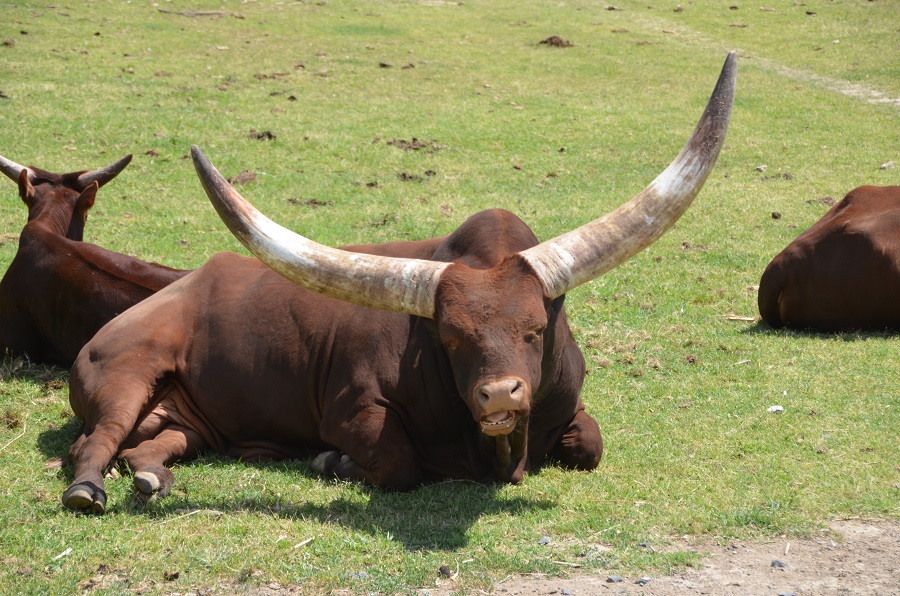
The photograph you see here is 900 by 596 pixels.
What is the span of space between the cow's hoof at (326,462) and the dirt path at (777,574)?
66.0 inches

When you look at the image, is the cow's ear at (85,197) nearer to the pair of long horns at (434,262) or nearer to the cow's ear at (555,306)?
the pair of long horns at (434,262)

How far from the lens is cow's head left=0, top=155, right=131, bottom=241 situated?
9242 mm

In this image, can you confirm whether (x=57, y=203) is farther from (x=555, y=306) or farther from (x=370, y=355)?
(x=555, y=306)

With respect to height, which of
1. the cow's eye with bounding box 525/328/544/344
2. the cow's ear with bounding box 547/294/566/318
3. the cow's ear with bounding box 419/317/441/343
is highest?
the cow's ear with bounding box 547/294/566/318

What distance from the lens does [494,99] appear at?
17.6m

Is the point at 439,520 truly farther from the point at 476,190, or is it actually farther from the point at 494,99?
the point at 494,99

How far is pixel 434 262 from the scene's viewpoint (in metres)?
5.44

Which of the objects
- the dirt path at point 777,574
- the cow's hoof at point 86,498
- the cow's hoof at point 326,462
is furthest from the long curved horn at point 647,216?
the cow's hoof at point 86,498

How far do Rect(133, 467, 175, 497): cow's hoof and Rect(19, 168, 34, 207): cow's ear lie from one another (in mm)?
4429

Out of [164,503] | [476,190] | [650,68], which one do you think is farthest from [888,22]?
[164,503]

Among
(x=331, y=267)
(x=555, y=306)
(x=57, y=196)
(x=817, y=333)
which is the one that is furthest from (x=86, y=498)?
(x=817, y=333)

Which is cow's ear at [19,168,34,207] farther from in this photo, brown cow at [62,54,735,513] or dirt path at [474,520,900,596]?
dirt path at [474,520,900,596]

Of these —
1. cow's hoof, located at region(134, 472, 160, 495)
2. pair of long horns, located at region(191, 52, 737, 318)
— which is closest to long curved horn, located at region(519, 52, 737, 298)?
pair of long horns, located at region(191, 52, 737, 318)

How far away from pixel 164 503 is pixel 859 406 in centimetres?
452
